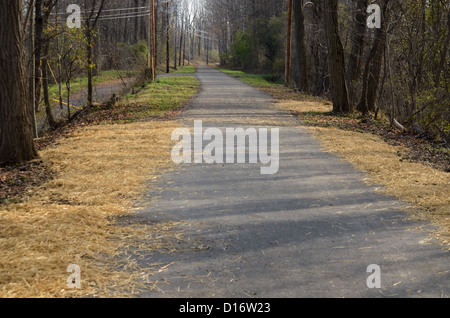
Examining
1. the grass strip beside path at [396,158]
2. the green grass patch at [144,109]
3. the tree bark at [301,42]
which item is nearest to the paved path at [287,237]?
the grass strip beside path at [396,158]

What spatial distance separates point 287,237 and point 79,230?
2.38 m

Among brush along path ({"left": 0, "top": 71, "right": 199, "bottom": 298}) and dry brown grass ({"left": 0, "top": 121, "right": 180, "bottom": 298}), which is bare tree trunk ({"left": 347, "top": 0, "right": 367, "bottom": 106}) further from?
dry brown grass ({"left": 0, "top": 121, "right": 180, "bottom": 298})

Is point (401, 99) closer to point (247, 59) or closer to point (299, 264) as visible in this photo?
point (299, 264)

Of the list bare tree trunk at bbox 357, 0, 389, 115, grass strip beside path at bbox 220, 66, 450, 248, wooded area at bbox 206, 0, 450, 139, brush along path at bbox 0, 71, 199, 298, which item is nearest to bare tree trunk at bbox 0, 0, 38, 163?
brush along path at bbox 0, 71, 199, 298

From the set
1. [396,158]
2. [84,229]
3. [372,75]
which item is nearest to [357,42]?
[372,75]

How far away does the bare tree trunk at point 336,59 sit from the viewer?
16.8 meters

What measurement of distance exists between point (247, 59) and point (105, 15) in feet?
63.9

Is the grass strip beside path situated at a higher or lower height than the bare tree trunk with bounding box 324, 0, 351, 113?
lower

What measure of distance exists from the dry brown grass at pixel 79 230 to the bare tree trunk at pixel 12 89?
0.74 meters

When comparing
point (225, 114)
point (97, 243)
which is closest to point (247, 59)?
point (225, 114)

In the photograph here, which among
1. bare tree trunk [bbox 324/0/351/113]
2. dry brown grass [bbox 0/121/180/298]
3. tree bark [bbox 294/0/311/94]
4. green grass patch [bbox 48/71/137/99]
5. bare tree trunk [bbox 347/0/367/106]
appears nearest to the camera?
dry brown grass [bbox 0/121/180/298]

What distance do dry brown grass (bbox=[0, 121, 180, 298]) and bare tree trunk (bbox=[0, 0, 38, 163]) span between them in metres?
0.74

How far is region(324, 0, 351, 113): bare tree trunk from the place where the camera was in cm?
1675

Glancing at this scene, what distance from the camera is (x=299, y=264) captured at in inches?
181
